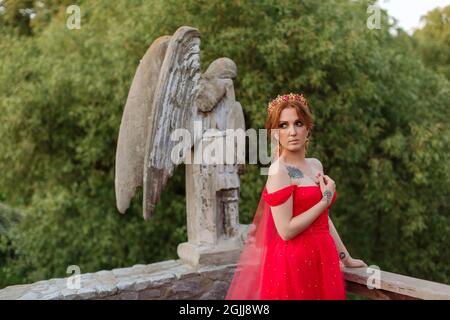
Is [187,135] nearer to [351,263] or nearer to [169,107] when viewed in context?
[169,107]

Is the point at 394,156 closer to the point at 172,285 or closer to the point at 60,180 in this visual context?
the point at 172,285

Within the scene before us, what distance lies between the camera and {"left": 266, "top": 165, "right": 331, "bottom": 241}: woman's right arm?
6.46 ft

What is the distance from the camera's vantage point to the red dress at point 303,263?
2.01 metres

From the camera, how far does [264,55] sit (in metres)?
5.66

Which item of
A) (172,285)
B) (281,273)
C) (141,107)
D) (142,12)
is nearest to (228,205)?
(172,285)

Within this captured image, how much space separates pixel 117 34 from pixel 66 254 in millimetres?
3304

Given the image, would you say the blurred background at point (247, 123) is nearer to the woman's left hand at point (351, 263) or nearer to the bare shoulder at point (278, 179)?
the woman's left hand at point (351, 263)

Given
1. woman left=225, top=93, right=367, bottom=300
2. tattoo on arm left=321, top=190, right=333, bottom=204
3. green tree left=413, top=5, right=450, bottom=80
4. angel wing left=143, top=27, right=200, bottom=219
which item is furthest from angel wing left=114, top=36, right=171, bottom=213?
green tree left=413, top=5, right=450, bottom=80

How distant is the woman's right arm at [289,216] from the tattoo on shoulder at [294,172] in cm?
8

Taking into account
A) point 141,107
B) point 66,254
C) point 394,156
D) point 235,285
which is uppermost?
point 141,107

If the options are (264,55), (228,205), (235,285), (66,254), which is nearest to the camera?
(235,285)

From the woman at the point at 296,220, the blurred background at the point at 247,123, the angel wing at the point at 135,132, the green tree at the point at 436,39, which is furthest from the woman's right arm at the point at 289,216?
the green tree at the point at 436,39

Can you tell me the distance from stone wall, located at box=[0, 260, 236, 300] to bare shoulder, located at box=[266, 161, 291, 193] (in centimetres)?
193

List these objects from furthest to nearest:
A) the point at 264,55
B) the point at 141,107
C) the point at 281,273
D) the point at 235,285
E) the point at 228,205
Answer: the point at 264,55 < the point at 228,205 < the point at 141,107 < the point at 235,285 < the point at 281,273
